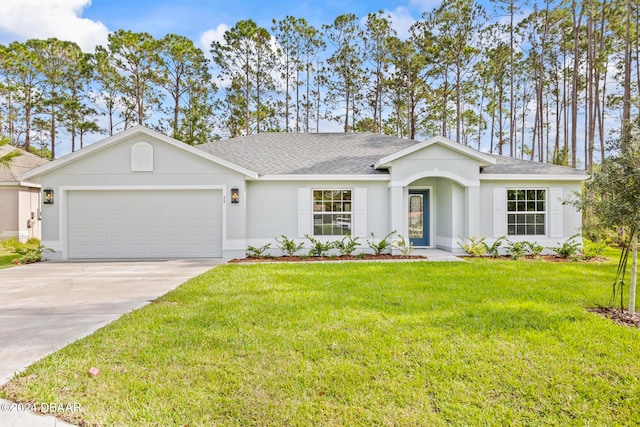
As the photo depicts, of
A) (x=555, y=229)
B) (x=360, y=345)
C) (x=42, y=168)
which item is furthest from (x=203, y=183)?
(x=555, y=229)

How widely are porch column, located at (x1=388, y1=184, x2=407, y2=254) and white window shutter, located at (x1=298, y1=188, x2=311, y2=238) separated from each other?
273 centimetres

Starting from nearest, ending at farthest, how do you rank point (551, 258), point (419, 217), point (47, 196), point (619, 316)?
1. point (619, 316)
2. point (47, 196)
3. point (551, 258)
4. point (419, 217)

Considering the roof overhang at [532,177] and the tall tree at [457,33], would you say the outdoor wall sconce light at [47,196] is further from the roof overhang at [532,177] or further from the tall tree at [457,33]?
the tall tree at [457,33]

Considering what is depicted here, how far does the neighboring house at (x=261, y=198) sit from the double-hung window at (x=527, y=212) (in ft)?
0.11

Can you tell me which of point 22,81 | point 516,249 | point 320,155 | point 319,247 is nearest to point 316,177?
point 320,155

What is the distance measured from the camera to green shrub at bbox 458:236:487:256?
10.8 metres

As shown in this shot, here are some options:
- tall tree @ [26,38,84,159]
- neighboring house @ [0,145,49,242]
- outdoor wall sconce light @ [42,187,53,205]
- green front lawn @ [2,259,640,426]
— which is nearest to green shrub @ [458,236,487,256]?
green front lawn @ [2,259,640,426]

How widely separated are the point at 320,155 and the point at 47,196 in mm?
8796

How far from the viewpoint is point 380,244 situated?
11.0 metres

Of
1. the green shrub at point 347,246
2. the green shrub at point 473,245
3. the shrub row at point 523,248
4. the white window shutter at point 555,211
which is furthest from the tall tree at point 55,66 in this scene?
the white window shutter at point 555,211

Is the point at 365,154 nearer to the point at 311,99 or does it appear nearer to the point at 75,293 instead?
the point at 75,293

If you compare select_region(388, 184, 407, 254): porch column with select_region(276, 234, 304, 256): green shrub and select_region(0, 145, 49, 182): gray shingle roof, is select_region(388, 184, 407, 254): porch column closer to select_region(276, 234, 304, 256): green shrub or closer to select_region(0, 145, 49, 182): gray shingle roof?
select_region(276, 234, 304, 256): green shrub

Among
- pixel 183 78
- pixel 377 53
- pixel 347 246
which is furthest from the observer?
pixel 183 78

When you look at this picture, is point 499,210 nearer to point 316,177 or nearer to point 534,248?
point 534,248
